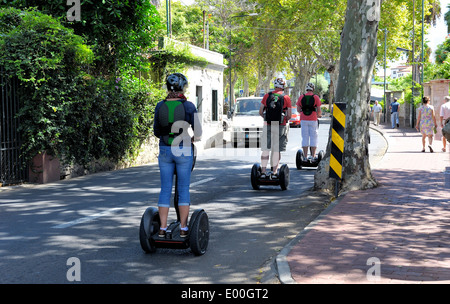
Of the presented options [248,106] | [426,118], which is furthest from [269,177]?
[248,106]

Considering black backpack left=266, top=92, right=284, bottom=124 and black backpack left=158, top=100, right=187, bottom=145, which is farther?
black backpack left=266, top=92, right=284, bottom=124

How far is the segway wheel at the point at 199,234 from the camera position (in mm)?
5918

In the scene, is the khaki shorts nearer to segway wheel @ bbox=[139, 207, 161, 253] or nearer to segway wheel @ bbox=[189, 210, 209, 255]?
segway wheel @ bbox=[189, 210, 209, 255]

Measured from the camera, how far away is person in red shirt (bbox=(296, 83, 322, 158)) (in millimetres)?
13062

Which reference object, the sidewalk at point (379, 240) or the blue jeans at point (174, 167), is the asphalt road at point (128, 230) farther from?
the blue jeans at point (174, 167)

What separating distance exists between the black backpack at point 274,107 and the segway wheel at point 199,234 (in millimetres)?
4439

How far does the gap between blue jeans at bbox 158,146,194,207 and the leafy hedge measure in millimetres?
6673

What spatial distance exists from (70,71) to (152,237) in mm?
7772

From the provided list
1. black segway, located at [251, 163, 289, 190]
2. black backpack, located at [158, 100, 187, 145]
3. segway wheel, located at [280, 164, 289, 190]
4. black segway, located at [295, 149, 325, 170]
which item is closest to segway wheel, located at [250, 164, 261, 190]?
black segway, located at [251, 163, 289, 190]

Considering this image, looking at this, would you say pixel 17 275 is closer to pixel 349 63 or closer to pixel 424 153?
pixel 349 63

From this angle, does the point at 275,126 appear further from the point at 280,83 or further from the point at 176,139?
the point at 176,139

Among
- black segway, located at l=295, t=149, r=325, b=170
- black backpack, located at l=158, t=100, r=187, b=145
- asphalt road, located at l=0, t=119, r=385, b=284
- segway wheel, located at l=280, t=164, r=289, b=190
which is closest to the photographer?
asphalt road, located at l=0, t=119, r=385, b=284

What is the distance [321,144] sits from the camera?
22.3 m

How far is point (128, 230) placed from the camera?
735 cm
